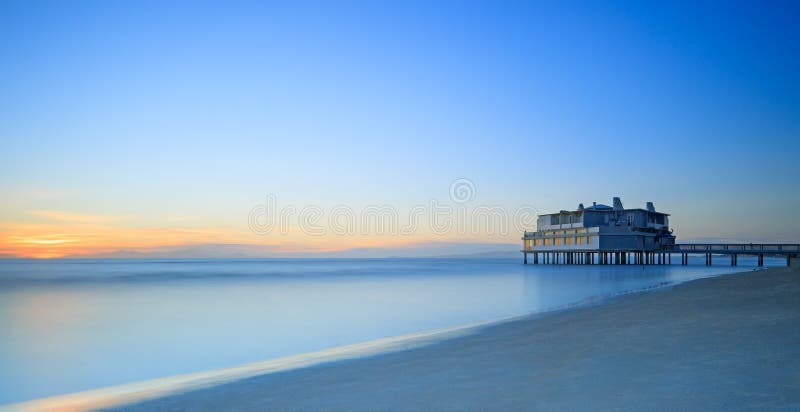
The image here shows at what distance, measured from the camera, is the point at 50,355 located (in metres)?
10.9

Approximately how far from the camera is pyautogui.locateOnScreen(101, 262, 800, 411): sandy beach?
418 centimetres

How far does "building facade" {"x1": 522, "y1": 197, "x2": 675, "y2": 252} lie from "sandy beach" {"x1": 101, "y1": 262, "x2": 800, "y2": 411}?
194ft

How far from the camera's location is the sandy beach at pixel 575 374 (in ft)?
13.7

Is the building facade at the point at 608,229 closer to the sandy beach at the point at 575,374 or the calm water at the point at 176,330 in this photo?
the calm water at the point at 176,330

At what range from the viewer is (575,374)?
5148 mm

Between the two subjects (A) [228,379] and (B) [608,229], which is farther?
(B) [608,229]

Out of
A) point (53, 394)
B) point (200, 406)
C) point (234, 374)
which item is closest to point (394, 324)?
point (234, 374)

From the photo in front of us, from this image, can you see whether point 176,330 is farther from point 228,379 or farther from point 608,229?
point 608,229

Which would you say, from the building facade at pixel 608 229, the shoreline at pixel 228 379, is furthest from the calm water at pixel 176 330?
the building facade at pixel 608 229

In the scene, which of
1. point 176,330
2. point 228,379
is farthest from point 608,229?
point 228,379

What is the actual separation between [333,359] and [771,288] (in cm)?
1076

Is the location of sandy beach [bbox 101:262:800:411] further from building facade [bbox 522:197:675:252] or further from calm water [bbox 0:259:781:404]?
building facade [bbox 522:197:675:252]

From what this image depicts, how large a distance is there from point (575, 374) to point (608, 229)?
2520 inches

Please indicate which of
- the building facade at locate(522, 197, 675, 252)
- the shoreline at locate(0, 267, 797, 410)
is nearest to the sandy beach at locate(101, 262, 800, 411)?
the shoreline at locate(0, 267, 797, 410)
